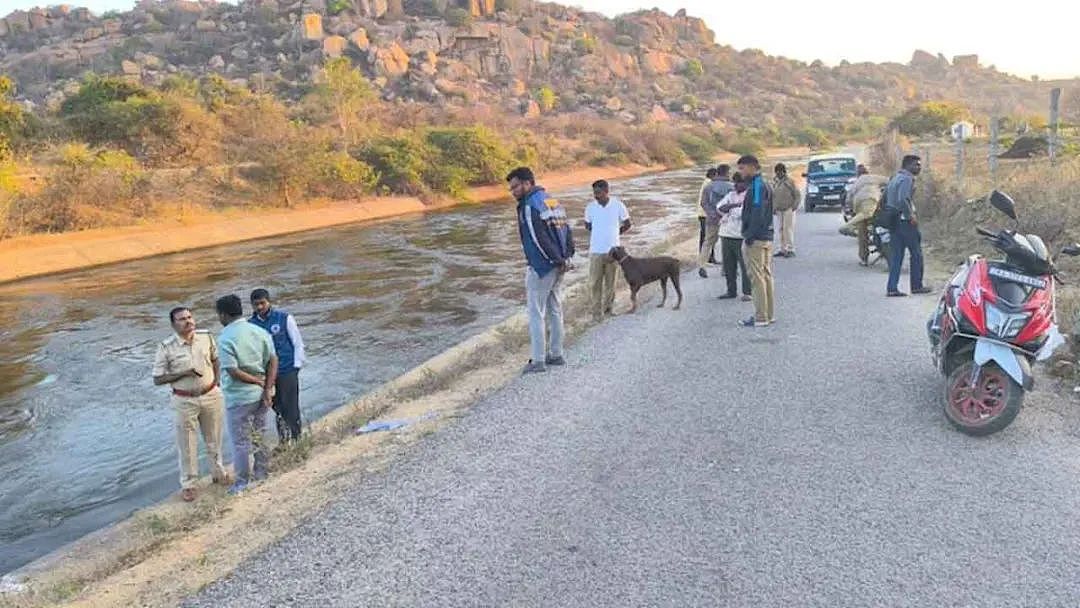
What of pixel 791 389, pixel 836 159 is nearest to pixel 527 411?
pixel 791 389

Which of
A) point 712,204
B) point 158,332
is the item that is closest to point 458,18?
point 158,332

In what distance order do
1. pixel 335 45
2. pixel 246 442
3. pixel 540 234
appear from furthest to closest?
pixel 335 45, pixel 540 234, pixel 246 442

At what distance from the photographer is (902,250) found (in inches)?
415

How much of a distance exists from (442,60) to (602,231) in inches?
4558

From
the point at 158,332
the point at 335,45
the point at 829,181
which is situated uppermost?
the point at 335,45

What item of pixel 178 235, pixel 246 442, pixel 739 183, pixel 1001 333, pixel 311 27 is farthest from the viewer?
pixel 311 27

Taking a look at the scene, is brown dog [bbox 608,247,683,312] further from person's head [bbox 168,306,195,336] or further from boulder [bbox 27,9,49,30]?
boulder [bbox 27,9,49,30]

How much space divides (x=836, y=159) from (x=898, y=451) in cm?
2142

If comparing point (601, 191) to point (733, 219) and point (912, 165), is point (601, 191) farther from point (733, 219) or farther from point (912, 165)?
point (912, 165)

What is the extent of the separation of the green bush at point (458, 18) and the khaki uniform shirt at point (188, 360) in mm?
135091

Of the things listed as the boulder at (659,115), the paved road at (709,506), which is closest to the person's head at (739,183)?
the paved road at (709,506)

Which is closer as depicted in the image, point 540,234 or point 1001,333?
point 1001,333

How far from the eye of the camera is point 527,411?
22.3ft

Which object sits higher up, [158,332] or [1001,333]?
[1001,333]
